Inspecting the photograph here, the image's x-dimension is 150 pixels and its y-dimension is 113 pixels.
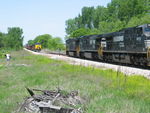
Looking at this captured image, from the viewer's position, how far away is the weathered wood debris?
605cm

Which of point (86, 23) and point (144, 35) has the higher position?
point (86, 23)

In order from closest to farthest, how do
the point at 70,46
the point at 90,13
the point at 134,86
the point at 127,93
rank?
the point at 127,93 → the point at 134,86 → the point at 70,46 → the point at 90,13

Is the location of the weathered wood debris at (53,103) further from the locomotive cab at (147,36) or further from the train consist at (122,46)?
the train consist at (122,46)

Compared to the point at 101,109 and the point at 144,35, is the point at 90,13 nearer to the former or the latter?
the point at 144,35

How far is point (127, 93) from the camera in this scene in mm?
8195

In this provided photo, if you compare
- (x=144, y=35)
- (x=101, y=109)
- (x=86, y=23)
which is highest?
(x=86, y=23)

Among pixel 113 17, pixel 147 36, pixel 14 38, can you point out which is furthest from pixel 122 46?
Answer: pixel 14 38

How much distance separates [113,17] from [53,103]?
67.4 m

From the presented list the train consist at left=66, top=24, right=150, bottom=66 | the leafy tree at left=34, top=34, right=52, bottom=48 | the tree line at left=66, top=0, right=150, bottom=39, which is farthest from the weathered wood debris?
the leafy tree at left=34, top=34, right=52, bottom=48

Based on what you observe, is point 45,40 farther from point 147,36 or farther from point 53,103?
point 53,103

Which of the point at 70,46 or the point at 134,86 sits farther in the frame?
the point at 70,46

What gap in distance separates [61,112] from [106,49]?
19.6m

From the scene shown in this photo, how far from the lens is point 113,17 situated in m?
71.6

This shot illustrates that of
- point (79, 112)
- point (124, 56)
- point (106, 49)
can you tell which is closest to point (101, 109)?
point (79, 112)
